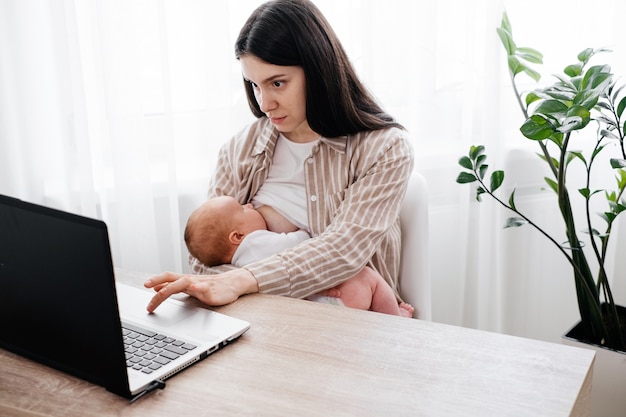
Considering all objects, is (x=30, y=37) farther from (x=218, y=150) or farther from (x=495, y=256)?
(x=495, y=256)

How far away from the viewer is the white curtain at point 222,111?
6.12ft

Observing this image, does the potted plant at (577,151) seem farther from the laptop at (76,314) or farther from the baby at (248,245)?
the laptop at (76,314)

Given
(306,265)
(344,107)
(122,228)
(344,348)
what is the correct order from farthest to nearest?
(122,228)
(344,107)
(306,265)
(344,348)

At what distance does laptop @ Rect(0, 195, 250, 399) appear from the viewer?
897 mm

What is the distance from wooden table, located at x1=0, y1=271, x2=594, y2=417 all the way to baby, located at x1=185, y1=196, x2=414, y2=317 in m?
0.35

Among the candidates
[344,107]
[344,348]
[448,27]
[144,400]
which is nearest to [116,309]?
[144,400]

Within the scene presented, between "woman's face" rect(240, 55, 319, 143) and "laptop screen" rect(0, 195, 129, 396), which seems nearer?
Result: "laptop screen" rect(0, 195, 129, 396)

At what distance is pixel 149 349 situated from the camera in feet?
3.56

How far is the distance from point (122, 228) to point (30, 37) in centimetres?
58

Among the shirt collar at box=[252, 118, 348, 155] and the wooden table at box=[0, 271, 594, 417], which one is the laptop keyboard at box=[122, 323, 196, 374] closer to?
the wooden table at box=[0, 271, 594, 417]

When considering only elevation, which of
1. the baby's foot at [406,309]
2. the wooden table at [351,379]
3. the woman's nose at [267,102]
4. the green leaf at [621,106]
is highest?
the woman's nose at [267,102]

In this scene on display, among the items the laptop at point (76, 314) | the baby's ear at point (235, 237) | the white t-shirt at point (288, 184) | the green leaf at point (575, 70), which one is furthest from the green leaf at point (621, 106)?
the laptop at point (76, 314)

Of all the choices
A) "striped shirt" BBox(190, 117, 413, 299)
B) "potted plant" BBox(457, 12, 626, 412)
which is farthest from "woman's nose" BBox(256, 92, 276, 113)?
"potted plant" BBox(457, 12, 626, 412)

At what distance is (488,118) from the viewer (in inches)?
86.6
